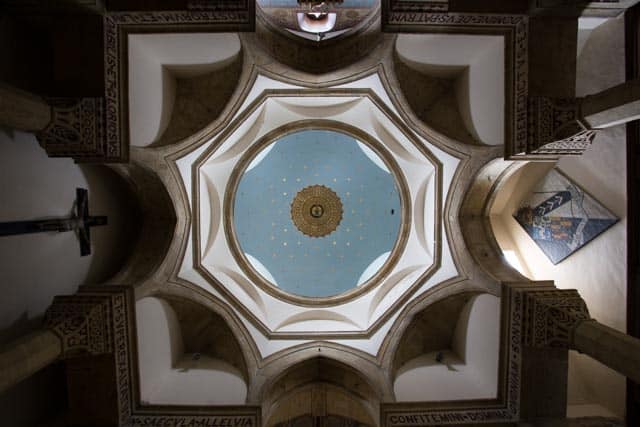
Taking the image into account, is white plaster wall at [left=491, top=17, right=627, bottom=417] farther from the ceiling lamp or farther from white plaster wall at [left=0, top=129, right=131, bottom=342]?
white plaster wall at [left=0, top=129, right=131, bottom=342]

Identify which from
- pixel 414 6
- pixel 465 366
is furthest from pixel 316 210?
pixel 414 6

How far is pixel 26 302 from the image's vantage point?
18.2 feet

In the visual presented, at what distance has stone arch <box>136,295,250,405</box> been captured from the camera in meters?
6.89

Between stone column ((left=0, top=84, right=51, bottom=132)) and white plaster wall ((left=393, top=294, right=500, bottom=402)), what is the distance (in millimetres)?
6754

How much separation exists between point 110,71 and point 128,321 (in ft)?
12.2

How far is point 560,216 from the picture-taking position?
7.27m

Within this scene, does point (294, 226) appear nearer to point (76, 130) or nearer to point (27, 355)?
point (76, 130)

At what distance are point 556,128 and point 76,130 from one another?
6.30m

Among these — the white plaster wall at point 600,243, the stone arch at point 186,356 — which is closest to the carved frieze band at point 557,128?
the white plaster wall at point 600,243

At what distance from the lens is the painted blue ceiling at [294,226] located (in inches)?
440

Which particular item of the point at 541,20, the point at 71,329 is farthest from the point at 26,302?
the point at 541,20

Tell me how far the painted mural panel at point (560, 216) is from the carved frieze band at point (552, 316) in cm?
156

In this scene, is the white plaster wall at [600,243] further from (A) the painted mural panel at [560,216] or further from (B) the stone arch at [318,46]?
(B) the stone arch at [318,46]

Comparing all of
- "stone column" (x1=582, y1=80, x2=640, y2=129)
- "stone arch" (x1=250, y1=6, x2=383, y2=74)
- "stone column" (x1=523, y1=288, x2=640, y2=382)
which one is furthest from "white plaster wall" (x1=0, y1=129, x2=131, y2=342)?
"stone column" (x1=582, y1=80, x2=640, y2=129)
